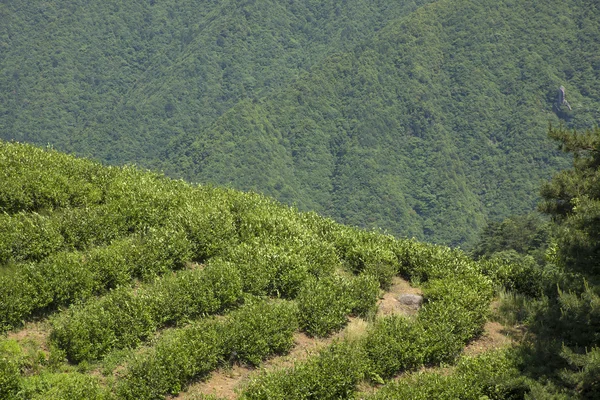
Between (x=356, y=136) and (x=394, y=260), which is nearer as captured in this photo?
(x=394, y=260)

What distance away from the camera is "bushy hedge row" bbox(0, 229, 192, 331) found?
1048cm

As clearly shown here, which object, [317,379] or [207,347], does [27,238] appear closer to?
[207,347]

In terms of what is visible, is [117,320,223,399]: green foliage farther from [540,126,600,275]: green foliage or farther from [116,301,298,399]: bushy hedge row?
[540,126,600,275]: green foliage

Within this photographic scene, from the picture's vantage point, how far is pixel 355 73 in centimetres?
18775

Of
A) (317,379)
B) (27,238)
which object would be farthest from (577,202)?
(27,238)

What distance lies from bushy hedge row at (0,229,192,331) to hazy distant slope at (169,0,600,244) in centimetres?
10972

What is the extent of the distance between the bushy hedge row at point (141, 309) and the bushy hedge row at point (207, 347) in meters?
0.41

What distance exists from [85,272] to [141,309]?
129 cm

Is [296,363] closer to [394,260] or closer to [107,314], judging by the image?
[107,314]

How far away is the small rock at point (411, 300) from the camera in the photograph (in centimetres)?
1300

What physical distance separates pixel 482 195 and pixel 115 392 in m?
137

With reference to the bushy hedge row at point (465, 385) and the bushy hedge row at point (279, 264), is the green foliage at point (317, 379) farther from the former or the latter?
the bushy hedge row at point (279, 264)

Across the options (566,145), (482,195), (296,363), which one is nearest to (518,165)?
(482,195)

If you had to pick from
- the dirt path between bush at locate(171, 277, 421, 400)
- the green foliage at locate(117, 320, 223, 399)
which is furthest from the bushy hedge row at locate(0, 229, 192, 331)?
the dirt path between bush at locate(171, 277, 421, 400)
